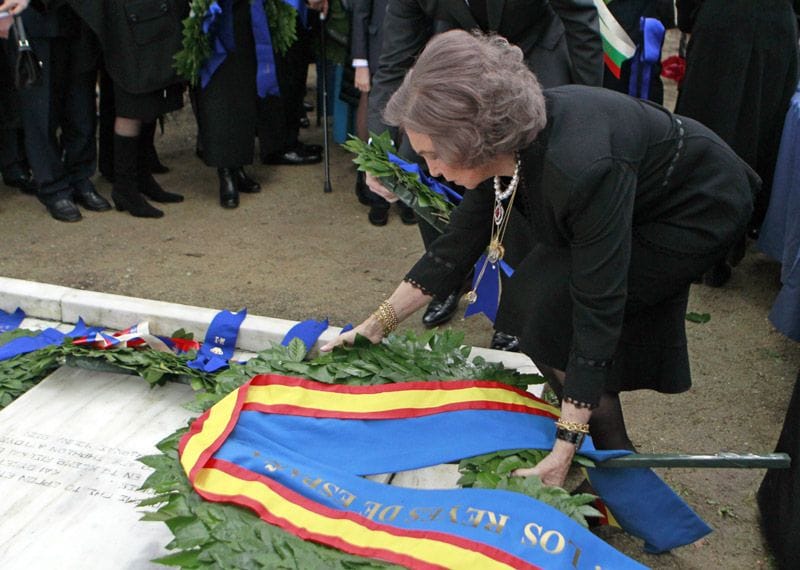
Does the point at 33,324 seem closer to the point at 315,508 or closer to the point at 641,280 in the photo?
the point at 315,508

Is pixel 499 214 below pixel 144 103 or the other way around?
the other way around

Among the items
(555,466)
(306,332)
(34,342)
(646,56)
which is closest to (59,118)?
(34,342)

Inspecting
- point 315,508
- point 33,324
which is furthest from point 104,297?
point 315,508

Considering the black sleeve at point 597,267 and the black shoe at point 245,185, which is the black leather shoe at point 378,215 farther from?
the black sleeve at point 597,267

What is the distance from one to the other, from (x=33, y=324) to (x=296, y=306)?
4.14 ft

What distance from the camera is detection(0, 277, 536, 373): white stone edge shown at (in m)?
3.29

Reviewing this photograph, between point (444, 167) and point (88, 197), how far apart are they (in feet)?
12.0

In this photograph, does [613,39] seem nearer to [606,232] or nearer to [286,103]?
[606,232]

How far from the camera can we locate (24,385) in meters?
3.05

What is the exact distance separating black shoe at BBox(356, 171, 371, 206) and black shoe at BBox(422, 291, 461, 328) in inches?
59.1

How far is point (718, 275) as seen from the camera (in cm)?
A: 467

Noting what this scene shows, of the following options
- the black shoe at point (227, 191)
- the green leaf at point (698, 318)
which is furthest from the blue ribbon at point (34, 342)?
the green leaf at point (698, 318)

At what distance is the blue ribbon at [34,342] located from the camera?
3145 mm

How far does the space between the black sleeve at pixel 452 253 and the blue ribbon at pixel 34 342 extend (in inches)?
50.3
